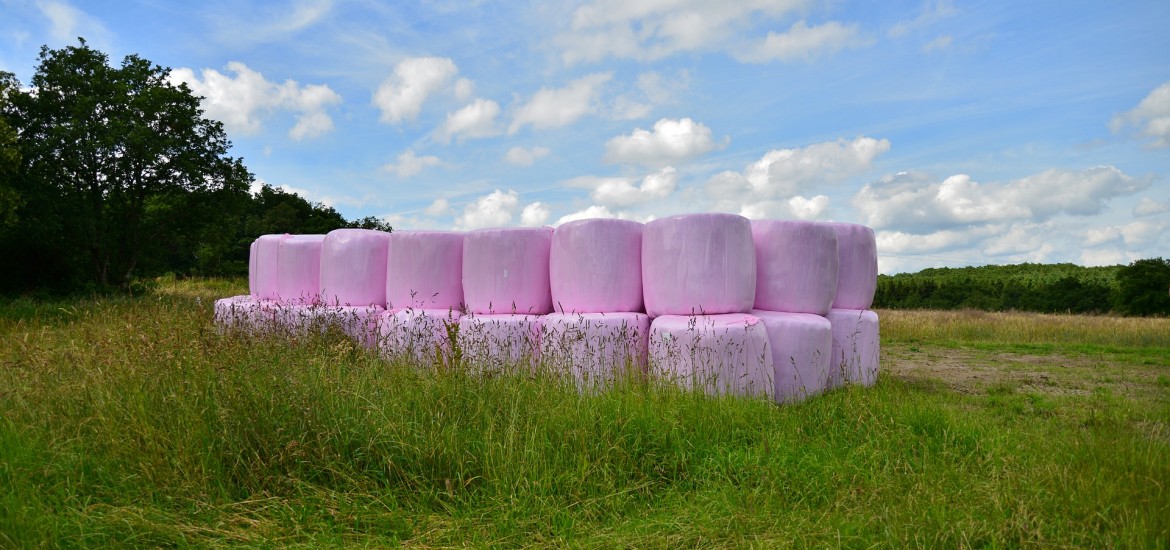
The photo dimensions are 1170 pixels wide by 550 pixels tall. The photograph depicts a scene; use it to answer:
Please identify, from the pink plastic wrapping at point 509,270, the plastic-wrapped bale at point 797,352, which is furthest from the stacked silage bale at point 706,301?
the pink plastic wrapping at point 509,270

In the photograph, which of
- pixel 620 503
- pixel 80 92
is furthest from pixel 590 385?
pixel 80 92

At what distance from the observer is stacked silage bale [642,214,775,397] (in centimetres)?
481

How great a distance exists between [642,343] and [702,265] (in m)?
0.74

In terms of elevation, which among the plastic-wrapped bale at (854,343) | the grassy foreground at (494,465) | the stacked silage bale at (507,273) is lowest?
the grassy foreground at (494,465)

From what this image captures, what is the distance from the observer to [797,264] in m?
5.71

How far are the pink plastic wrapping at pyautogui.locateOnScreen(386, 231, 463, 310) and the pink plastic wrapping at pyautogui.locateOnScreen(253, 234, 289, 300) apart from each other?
1938 millimetres

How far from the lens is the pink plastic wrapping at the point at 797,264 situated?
5703 millimetres

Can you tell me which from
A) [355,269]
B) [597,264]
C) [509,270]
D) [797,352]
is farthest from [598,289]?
[355,269]

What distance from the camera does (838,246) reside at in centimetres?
627

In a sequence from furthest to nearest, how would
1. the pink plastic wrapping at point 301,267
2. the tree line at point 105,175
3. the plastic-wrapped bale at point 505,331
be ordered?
the tree line at point 105,175, the pink plastic wrapping at point 301,267, the plastic-wrapped bale at point 505,331

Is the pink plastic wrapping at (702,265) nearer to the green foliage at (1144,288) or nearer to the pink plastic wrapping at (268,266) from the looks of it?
the pink plastic wrapping at (268,266)

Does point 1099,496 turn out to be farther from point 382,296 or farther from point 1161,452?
point 382,296

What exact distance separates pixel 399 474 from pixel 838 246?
456cm

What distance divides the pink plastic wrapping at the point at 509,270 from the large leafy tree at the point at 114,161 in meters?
15.7
